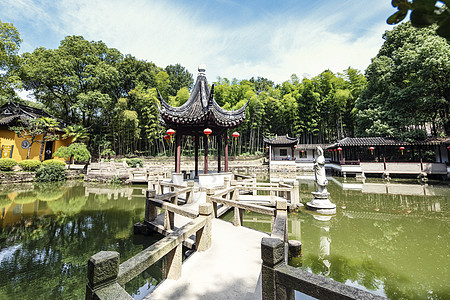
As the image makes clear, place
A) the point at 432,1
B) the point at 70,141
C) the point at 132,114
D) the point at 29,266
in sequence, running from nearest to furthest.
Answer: the point at 432,1 → the point at 29,266 → the point at 70,141 → the point at 132,114

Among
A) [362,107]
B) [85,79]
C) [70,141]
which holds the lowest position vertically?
[70,141]

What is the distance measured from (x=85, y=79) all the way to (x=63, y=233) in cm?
2314

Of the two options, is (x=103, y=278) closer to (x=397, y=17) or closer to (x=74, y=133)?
(x=397, y=17)

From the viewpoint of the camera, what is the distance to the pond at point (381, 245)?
11.9 ft

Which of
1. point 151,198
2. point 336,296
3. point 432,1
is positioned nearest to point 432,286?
point 336,296

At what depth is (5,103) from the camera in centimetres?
1928

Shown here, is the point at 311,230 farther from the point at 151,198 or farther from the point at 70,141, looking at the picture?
the point at 70,141

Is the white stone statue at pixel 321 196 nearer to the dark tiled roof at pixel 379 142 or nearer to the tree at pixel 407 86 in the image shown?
the dark tiled roof at pixel 379 142

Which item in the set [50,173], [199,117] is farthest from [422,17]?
[50,173]

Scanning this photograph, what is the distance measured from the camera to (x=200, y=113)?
8.93m

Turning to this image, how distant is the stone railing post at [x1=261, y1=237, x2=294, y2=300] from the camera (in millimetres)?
1869

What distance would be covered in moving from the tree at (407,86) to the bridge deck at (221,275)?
19148mm

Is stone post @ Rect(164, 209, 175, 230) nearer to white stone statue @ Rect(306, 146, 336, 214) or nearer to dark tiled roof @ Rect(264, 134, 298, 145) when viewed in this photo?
white stone statue @ Rect(306, 146, 336, 214)

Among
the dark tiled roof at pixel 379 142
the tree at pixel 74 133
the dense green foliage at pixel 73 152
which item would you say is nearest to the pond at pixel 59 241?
the dense green foliage at pixel 73 152
